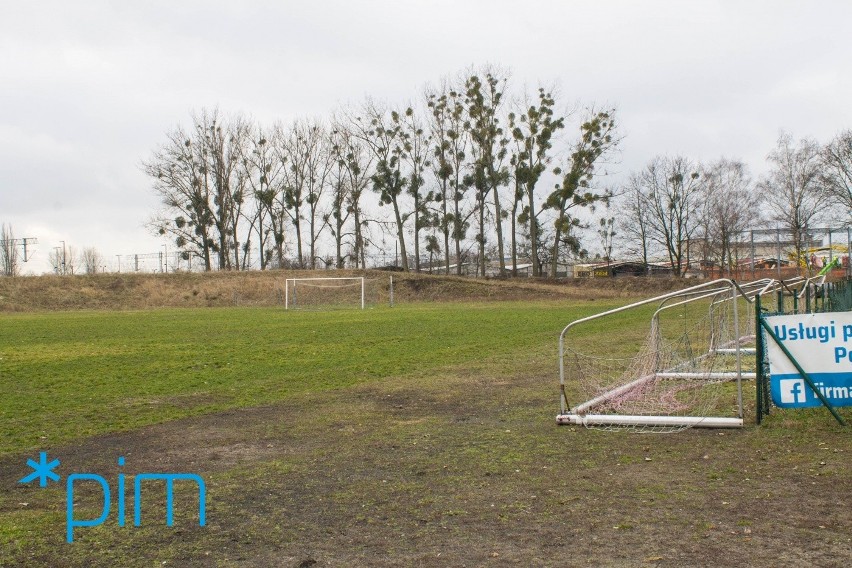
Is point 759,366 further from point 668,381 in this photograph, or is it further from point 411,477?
point 411,477

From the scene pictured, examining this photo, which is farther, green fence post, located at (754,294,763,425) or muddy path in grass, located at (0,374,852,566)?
green fence post, located at (754,294,763,425)

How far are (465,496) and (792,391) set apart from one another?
3.72 metres

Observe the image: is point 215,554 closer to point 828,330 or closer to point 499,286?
point 828,330

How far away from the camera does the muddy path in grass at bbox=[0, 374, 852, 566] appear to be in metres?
4.79

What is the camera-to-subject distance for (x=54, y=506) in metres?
6.02

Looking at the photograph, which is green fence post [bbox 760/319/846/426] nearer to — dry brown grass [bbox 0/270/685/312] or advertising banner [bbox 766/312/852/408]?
advertising banner [bbox 766/312/852/408]

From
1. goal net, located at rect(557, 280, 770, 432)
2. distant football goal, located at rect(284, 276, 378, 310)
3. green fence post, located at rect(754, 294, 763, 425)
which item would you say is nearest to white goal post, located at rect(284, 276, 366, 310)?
distant football goal, located at rect(284, 276, 378, 310)

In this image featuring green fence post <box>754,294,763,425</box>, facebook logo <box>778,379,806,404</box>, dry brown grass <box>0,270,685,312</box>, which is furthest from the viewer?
dry brown grass <box>0,270,685,312</box>

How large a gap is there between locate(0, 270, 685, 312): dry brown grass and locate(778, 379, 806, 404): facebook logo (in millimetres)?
48663

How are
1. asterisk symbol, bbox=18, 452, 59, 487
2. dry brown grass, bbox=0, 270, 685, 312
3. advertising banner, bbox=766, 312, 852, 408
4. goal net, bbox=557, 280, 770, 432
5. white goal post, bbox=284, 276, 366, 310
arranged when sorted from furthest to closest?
dry brown grass, bbox=0, 270, 685, 312, white goal post, bbox=284, 276, 366, 310, goal net, bbox=557, 280, 770, 432, advertising banner, bbox=766, 312, 852, 408, asterisk symbol, bbox=18, 452, 59, 487

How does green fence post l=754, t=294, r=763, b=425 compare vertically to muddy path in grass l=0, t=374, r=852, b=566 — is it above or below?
above

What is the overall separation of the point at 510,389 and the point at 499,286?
48245 millimetres

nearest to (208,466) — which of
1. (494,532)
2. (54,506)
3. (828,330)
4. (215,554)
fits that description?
(54,506)

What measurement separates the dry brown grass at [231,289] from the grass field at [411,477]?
4577 cm
